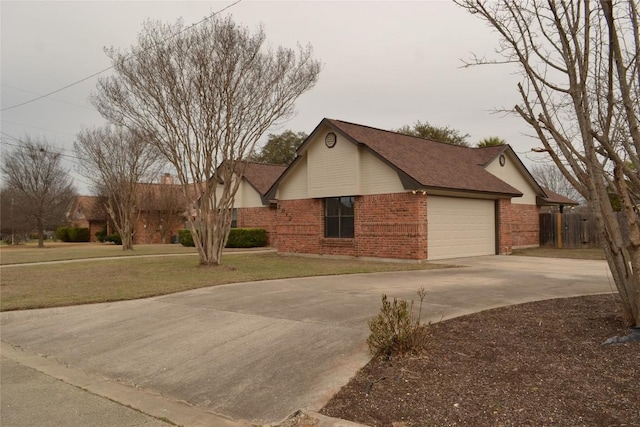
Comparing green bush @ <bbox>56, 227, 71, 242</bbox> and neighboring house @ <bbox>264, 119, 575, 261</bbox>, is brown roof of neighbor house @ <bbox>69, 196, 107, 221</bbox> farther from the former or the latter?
neighboring house @ <bbox>264, 119, 575, 261</bbox>

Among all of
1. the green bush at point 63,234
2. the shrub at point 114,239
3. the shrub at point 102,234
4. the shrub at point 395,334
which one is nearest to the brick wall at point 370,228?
the shrub at point 395,334

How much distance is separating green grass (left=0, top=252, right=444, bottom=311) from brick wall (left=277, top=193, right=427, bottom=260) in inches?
39.9

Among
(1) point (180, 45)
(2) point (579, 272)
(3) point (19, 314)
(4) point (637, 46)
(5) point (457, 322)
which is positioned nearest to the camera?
(4) point (637, 46)

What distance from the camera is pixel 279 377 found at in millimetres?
5387

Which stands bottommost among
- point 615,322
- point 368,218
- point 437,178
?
point 615,322

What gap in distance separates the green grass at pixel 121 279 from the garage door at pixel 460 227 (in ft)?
7.54

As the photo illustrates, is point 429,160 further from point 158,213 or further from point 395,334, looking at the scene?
point 158,213

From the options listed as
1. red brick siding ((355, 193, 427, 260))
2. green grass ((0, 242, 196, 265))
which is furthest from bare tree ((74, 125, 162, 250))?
red brick siding ((355, 193, 427, 260))

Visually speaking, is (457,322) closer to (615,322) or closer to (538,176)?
(615,322)

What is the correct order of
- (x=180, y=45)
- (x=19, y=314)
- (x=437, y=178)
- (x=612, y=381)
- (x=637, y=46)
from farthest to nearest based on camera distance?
(x=437, y=178)
(x=180, y=45)
(x=19, y=314)
(x=637, y=46)
(x=612, y=381)

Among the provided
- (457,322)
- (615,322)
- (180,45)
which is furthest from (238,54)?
(615,322)

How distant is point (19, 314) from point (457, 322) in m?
8.07

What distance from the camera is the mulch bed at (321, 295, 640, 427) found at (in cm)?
392

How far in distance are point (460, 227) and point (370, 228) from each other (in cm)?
364
